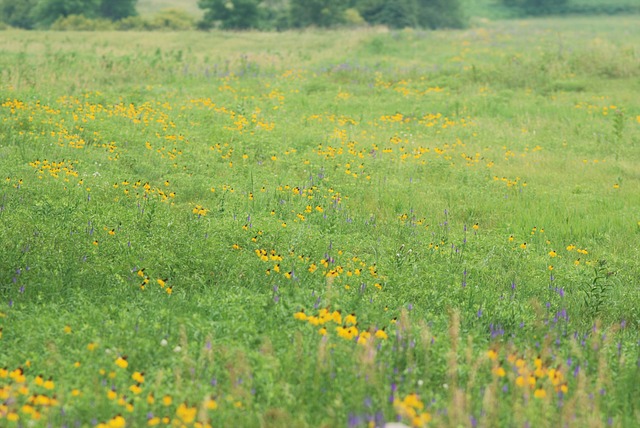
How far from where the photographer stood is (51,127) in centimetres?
1037

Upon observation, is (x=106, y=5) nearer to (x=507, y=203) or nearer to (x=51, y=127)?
(x=51, y=127)

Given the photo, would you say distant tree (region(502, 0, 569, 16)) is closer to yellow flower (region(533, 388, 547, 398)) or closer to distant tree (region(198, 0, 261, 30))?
distant tree (region(198, 0, 261, 30))

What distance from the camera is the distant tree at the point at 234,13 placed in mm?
44531

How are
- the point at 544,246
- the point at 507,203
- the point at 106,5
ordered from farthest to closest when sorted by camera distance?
the point at 106,5
the point at 507,203
the point at 544,246

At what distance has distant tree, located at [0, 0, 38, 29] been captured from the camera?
52.8m

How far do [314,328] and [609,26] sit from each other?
157ft

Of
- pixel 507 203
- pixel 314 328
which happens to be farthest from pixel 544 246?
pixel 314 328

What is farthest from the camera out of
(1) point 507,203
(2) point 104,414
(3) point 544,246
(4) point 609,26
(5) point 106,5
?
(5) point 106,5

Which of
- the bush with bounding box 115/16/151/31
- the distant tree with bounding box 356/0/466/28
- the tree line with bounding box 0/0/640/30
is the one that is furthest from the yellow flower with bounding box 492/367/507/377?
the bush with bounding box 115/16/151/31

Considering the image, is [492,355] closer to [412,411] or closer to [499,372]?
[499,372]

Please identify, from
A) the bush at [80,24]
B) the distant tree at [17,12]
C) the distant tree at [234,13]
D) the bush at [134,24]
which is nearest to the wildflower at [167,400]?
the distant tree at [234,13]

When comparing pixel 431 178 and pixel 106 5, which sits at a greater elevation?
pixel 106 5

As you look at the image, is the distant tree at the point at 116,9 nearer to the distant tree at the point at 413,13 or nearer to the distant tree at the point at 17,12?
the distant tree at the point at 17,12

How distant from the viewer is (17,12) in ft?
174
